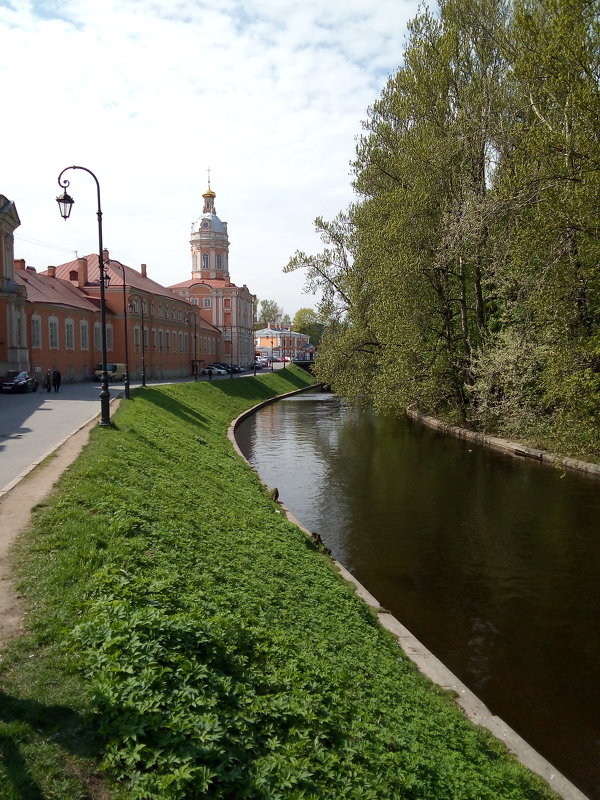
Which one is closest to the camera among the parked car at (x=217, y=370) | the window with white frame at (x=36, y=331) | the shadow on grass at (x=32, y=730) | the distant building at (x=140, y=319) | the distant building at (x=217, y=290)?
the shadow on grass at (x=32, y=730)

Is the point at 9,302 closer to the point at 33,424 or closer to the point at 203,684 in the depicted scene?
the point at 33,424

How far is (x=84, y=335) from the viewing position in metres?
48.5

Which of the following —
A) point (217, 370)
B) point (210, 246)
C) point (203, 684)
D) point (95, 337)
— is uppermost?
point (210, 246)

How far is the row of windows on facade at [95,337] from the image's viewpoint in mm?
42562

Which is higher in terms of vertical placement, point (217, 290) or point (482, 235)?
point (217, 290)

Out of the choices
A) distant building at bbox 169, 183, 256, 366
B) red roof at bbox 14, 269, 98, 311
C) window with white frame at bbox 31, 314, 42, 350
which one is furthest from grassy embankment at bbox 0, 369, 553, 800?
distant building at bbox 169, 183, 256, 366

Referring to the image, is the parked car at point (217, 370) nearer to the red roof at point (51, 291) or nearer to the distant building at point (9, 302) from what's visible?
the red roof at point (51, 291)

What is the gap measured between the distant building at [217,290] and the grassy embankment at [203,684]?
74.5 m

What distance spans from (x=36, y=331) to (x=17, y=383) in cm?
1188

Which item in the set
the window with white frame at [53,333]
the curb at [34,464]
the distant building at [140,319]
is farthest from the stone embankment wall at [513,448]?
the window with white frame at [53,333]

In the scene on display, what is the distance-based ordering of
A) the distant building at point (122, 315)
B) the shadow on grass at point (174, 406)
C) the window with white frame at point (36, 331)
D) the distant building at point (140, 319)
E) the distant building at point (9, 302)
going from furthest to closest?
the distant building at point (140, 319), the window with white frame at point (36, 331), the distant building at point (122, 315), the distant building at point (9, 302), the shadow on grass at point (174, 406)

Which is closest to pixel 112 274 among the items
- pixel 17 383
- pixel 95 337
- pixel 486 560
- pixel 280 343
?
pixel 95 337

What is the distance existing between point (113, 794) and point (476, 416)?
24026mm

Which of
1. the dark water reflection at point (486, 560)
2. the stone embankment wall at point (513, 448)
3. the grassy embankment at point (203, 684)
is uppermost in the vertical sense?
the grassy embankment at point (203, 684)
